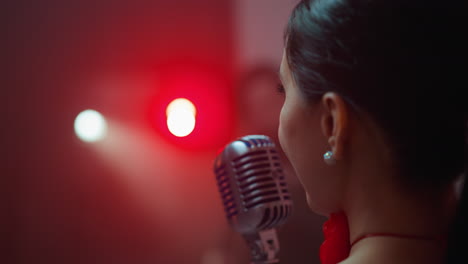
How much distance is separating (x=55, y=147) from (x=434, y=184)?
1566mm

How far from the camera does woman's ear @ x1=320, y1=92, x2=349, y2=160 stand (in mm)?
650

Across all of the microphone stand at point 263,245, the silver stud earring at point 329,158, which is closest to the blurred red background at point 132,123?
the microphone stand at point 263,245

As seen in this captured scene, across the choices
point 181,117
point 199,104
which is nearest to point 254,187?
point 181,117

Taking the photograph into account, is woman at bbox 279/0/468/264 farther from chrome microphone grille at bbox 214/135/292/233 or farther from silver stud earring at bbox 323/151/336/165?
chrome microphone grille at bbox 214/135/292/233

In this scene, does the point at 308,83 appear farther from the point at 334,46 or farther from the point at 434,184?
the point at 434,184

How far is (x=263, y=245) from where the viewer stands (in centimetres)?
111

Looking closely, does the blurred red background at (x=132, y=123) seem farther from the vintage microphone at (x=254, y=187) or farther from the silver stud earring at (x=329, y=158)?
the silver stud earring at (x=329, y=158)

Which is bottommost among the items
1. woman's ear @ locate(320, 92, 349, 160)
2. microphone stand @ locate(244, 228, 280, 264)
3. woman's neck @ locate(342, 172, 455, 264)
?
microphone stand @ locate(244, 228, 280, 264)

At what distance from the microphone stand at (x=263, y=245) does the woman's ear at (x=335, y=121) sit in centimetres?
48

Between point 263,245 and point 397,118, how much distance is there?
1.85 feet

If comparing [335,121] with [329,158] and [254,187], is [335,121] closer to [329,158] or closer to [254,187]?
[329,158]

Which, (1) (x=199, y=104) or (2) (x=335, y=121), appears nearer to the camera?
(2) (x=335, y=121)

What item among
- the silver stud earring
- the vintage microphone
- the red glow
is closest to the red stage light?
the red glow

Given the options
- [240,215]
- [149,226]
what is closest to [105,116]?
[149,226]
